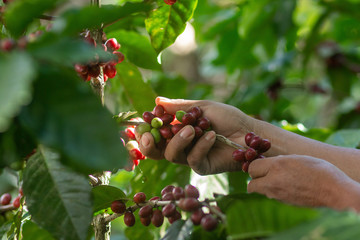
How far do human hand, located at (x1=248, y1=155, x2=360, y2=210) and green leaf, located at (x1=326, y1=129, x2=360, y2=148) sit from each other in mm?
645

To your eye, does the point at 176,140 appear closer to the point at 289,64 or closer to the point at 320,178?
the point at 320,178

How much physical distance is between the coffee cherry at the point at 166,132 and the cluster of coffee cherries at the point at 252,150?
0.69 ft

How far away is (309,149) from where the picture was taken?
1511mm

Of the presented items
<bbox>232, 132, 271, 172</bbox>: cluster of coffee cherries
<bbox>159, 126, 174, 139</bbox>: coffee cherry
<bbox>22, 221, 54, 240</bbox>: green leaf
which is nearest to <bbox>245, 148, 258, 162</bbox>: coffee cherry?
<bbox>232, 132, 271, 172</bbox>: cluster of coffee cherries

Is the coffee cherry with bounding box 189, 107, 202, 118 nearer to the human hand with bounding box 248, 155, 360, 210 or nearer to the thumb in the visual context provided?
the thumb

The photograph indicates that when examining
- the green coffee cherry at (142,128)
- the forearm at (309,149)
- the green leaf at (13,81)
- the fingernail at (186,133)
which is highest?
the green leaf at (13,81)

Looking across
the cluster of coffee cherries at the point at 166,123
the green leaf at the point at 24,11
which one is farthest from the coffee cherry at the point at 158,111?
the green leaf at the point at 24,11

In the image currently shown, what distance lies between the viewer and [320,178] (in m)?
1.10

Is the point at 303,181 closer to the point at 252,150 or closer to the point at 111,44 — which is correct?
the point at 252,150

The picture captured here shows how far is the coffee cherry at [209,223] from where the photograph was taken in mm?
854

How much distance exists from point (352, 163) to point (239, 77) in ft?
5.59

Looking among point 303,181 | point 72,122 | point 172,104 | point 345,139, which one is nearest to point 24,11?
point 72,122

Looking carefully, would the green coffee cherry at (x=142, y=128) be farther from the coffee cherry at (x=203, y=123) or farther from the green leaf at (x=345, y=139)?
the green leaf at (x=345, y=139)

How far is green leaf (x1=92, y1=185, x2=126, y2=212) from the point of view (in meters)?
1.09
